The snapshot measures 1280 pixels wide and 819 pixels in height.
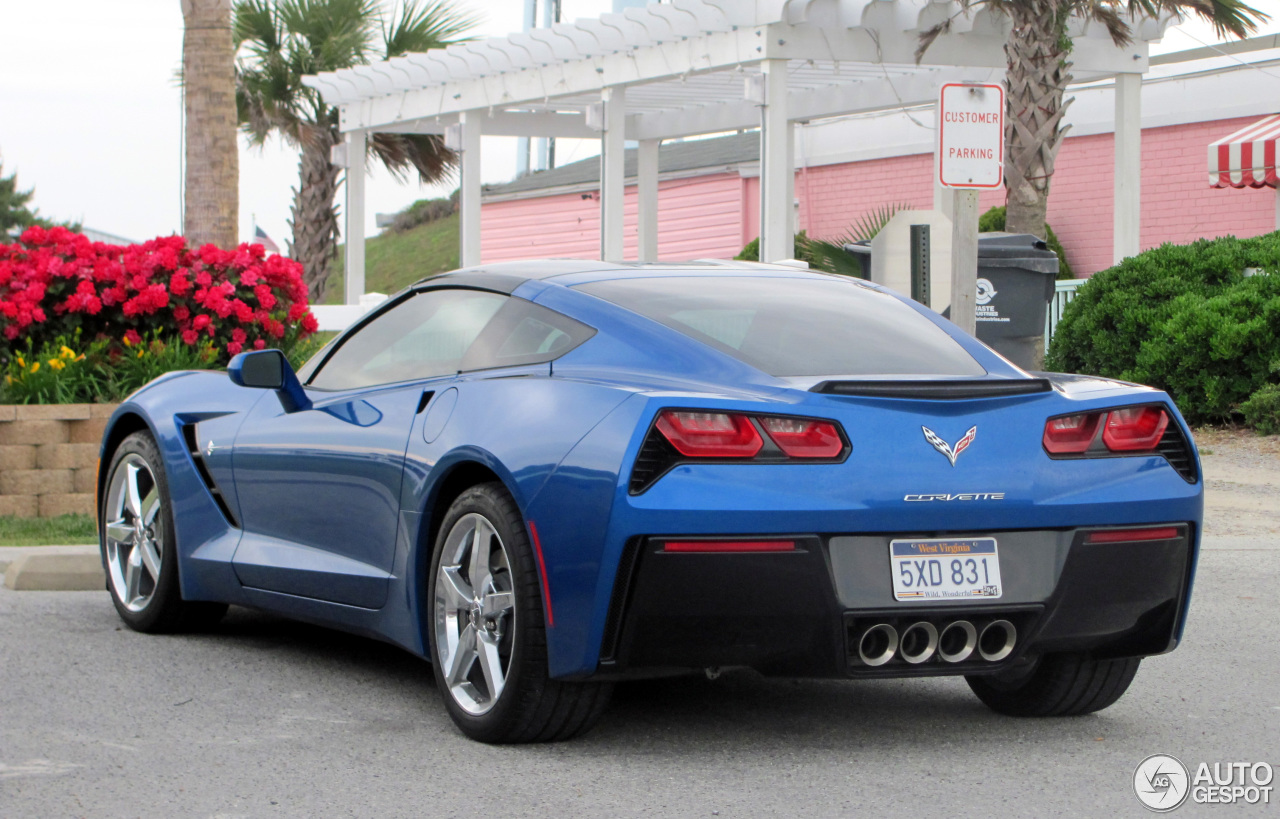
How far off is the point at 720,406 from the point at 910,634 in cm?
79

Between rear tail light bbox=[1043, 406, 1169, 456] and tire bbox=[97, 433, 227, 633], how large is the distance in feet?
11.1

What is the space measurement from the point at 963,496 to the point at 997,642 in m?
0.43

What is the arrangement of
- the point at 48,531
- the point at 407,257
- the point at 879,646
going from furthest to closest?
the point at 407,257 → the point at 48,531 → the point at 879,646

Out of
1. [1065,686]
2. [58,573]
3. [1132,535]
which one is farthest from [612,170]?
[1132,535]

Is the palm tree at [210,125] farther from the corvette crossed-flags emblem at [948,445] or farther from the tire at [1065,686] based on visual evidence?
the corvette crossed-flags emblem at [948,445]

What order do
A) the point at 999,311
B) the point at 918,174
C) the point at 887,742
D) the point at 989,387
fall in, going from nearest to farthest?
the point at 989,387
the point at 887,742
the point at 999,311
the point at 918,174

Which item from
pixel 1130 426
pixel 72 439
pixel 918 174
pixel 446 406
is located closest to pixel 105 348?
pixel 72 439

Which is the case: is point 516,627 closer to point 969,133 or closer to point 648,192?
point 969,133

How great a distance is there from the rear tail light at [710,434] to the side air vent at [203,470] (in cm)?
244

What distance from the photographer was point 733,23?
17094 millimetres

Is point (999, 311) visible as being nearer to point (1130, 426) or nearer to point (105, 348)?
point (105, 348)

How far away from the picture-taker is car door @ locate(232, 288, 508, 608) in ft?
17.1

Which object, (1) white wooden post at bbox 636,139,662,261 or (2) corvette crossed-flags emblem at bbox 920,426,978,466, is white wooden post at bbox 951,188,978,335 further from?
(1) white wooden post at bbox 636,139,662,261

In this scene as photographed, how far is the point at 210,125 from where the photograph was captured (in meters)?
14.1
